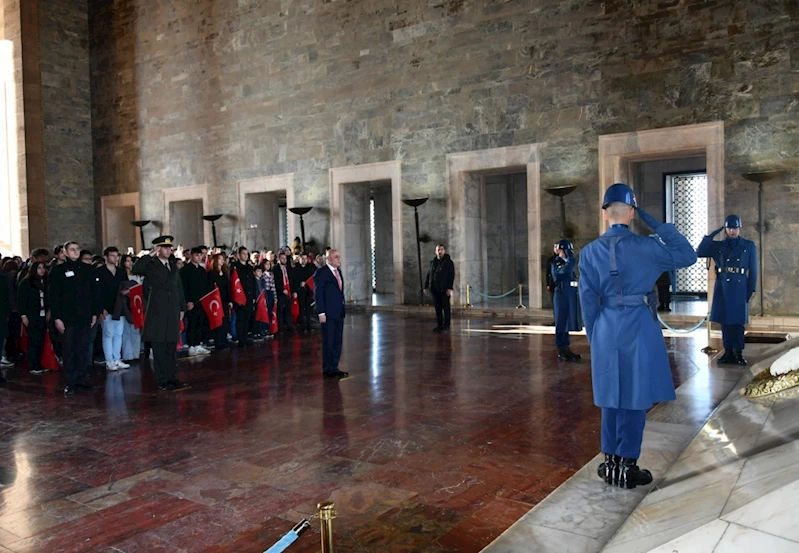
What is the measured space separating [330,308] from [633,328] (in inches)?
181

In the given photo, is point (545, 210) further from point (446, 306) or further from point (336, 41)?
point (336, 41)

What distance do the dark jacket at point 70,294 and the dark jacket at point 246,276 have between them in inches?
125

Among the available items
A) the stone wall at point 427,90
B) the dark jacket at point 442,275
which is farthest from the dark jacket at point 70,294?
the stone wall at point 427,90

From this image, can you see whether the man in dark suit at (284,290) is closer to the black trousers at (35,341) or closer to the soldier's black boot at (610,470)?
the black trousers at (35,341)

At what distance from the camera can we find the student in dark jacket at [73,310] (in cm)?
761

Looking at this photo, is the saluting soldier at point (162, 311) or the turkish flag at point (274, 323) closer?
the saluting soldier at point (162, 311)

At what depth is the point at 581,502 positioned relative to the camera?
12.7 feet

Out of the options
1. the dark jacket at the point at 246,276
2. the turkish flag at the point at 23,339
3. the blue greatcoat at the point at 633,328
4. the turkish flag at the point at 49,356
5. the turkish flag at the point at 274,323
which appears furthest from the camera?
the turkish flag at the point at 274,323

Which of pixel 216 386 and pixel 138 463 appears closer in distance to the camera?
pixel 138 463

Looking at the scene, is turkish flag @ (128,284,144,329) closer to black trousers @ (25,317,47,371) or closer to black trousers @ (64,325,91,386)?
black trousers @ (25,317,47,371)

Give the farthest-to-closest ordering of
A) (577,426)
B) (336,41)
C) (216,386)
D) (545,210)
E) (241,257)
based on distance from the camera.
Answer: (336,41), (545,210), (241,257), (216,386), (577,426)

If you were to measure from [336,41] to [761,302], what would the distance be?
1138 centimetres

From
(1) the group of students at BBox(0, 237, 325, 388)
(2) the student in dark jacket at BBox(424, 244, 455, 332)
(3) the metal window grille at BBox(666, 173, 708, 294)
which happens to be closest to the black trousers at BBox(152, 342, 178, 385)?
(1) the group of students at BBox(0, 237, 325, 388)

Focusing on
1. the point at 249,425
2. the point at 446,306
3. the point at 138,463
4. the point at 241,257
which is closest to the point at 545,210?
the point at 446,306
